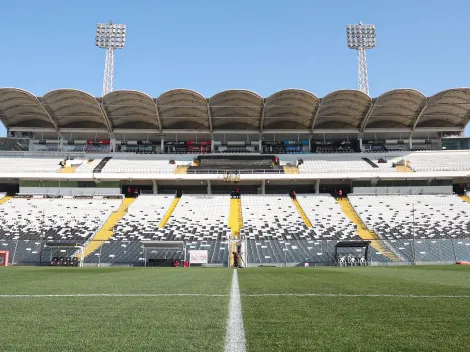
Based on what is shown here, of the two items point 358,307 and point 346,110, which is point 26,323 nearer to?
point 358,307

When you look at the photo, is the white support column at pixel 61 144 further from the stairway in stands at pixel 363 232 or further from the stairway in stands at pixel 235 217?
the stairway in stands at pixel 363 232

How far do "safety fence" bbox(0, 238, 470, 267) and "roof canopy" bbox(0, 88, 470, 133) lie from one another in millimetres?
24926

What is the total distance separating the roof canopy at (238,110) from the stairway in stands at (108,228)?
38.3 feet

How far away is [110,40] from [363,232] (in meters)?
41.8

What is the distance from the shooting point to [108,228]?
1547 inches

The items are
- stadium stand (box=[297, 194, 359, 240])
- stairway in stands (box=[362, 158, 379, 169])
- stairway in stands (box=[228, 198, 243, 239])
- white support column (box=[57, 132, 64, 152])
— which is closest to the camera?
stadium stand (box=[297, 194, 359, 240])

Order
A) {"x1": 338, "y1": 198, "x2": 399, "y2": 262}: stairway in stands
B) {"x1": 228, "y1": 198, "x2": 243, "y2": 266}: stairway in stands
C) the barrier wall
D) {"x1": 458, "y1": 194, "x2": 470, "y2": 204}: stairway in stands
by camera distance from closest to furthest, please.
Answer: {"x1": 338, "y1": 198, "x2": 399, "y2": 262}: stairway in stands → {"x1": 228, "y1": 198, "x2": 243, "y2": 266}: stairway in stands → {"x1": 458, "y1": 194, "x2": 470, "y2": 204}: stairway in stands → the barrier wall

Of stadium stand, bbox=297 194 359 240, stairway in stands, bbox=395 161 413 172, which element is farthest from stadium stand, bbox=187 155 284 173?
stairway in stands, bbox=395 161 413 172

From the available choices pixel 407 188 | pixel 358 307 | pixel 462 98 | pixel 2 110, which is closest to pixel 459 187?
pixel 407 188

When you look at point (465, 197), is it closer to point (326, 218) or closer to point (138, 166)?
point (326, 218)

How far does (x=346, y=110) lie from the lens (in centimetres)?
5212

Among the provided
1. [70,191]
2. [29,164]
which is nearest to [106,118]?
[70,191]

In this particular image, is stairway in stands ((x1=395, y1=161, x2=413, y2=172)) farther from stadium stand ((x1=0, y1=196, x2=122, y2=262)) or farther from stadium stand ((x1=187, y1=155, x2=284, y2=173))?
stadium stand ((x1=0, y1=196, x2=122, y2=262))

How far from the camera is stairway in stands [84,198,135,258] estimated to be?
90.7 feet
